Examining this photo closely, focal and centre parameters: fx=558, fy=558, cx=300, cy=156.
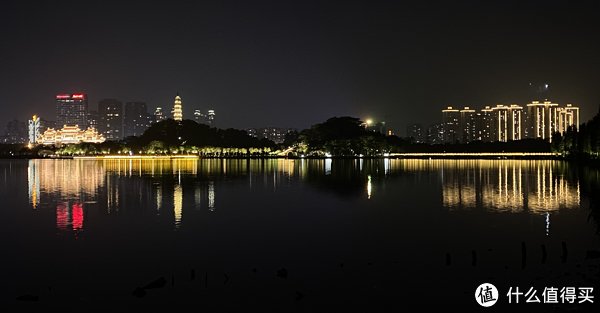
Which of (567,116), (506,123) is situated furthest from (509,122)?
(567,116)

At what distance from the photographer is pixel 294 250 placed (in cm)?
1742

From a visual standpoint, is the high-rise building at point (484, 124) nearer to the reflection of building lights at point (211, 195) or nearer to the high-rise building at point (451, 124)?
the high-rise building at point (451, 124)

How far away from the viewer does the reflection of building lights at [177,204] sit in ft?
→ 77.8

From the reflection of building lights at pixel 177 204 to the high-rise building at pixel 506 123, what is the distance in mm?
141944

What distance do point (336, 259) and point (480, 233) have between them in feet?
21.0

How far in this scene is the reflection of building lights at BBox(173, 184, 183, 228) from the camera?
2371 cm

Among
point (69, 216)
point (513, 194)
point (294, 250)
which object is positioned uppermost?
point (513, 194)

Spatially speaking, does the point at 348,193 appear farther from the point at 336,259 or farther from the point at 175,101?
the point at 175,101

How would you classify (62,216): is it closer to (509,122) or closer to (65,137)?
(509,122)

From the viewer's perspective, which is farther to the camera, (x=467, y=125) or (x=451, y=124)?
(x=451, y=124)

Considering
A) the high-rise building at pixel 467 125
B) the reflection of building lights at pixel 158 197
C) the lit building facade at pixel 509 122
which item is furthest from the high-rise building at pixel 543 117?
the reflection of building lights at pixel 158 197

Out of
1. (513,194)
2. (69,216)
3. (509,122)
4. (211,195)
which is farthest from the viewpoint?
(509,122)

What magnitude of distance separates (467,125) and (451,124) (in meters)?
7.15

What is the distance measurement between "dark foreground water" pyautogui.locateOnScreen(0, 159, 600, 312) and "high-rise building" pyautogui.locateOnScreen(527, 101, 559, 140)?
133 m
